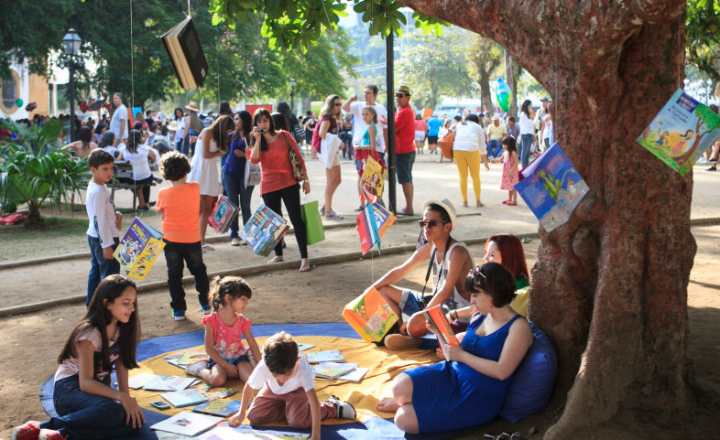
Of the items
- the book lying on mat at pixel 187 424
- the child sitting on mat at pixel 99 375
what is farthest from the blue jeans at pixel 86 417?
the book lying on mat at pixel 187 424

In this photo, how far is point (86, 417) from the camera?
432cm

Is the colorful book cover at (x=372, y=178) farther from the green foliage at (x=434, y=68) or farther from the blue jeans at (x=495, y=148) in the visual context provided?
the green foliage at (x=434, y=68)

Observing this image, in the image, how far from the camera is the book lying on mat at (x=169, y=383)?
17.1 ft

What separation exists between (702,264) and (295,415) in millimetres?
6228

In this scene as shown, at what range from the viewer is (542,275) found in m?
4.87

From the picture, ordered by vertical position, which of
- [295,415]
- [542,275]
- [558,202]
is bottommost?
[295,415]

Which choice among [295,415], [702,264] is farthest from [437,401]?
[702,264]

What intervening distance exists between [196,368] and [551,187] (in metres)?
2.88

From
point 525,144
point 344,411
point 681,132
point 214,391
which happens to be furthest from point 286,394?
point 525,144

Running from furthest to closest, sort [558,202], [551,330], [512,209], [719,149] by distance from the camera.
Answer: [719,149] → [512,209] → [551,330] → [558,202]

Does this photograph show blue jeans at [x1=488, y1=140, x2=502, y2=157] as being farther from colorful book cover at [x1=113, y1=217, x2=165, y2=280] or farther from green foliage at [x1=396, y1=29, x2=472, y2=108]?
green foliage at [x1=396, y1=29, x2=472, y2=108]

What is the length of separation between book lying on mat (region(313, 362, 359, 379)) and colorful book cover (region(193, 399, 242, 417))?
2.37 feet

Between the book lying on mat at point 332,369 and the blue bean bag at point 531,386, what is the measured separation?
1.34m

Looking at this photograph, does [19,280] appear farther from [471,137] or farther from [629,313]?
[471,137]
